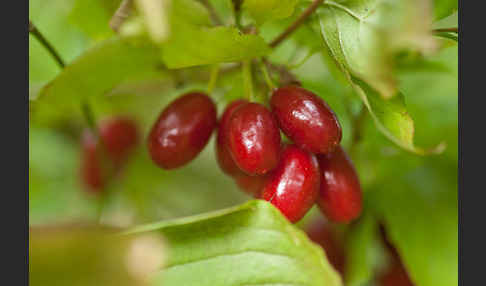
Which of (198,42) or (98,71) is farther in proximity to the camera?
(98,71)

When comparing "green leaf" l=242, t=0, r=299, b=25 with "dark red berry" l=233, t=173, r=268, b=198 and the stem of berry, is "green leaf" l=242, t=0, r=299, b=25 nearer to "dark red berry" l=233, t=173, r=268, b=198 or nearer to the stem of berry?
the stem of berry

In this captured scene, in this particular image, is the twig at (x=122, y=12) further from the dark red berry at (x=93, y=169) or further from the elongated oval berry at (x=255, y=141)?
the dark red berry at (x=93, y=169)

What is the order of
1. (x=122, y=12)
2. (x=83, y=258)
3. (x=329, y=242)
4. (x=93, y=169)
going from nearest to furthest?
(x=83, y=258) → (x=122, y=12) → (x=329, y=242) → (x=93, y=169)

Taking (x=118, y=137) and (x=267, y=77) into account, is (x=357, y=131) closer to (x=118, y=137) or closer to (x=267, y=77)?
(x=267, y=77)

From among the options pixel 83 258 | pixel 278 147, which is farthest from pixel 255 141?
pixel 83 258

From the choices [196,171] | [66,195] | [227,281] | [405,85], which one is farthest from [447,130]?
[66,195]

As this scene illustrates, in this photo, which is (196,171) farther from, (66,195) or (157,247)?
(157,247)
